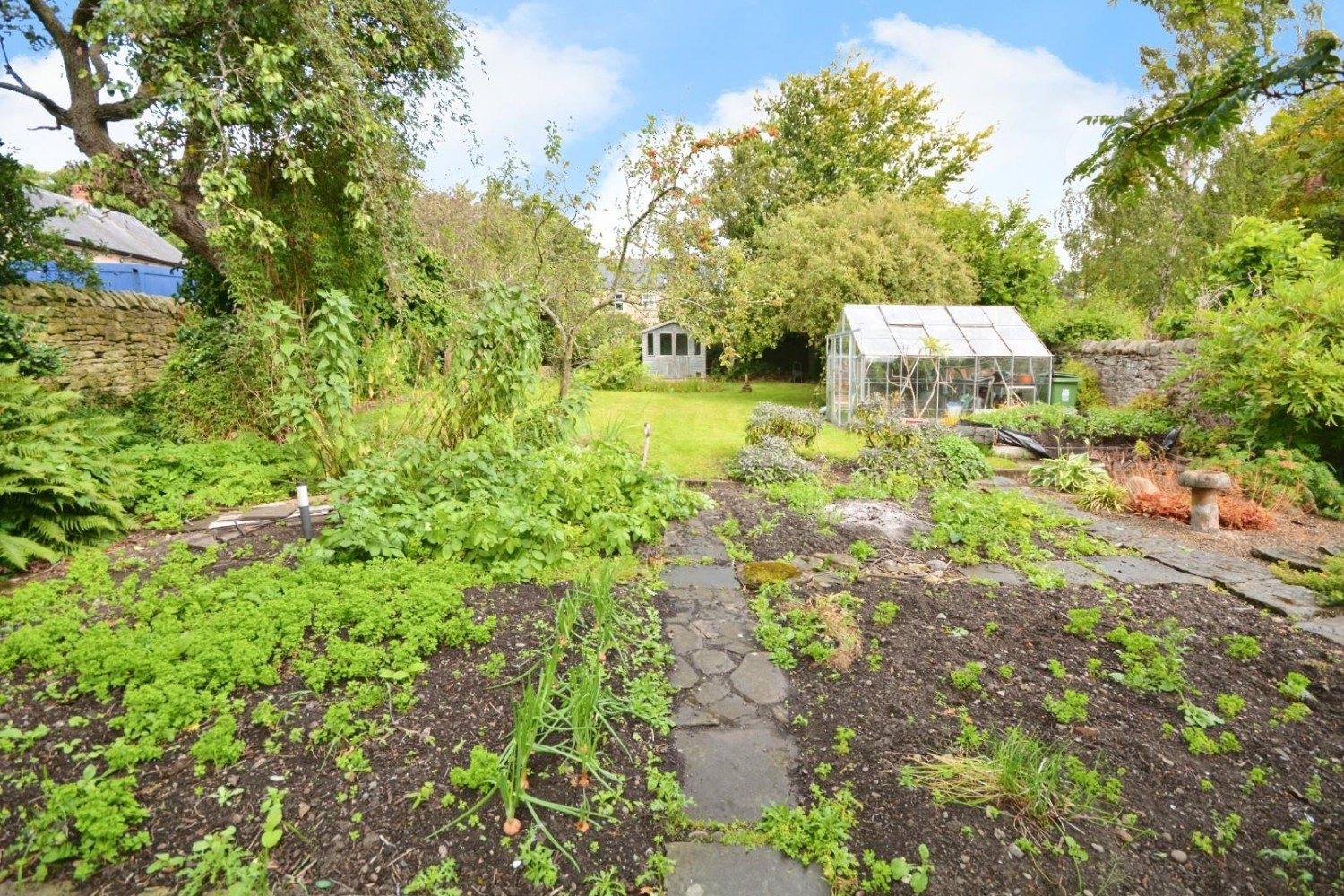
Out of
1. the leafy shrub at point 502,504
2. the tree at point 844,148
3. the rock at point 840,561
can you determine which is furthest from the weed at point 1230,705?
the tree at point 844,148

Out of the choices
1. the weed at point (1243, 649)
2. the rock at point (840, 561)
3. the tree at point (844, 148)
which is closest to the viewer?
the weed at point (1243, 649)

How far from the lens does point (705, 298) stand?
28.9 ft

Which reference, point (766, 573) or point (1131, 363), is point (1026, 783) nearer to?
point (766, 573)

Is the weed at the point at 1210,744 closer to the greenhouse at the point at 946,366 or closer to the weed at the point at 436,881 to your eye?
the weed at the point at 436,881

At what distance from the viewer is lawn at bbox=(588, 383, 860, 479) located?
8297mm

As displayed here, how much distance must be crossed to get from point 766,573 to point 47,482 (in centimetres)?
529

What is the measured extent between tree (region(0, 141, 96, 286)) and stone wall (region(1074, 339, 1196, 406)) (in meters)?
16.6

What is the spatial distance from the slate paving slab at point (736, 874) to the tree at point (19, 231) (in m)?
10.0

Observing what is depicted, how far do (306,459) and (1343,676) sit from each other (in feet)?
24.9

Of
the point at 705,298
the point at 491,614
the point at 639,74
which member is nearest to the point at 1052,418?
the point at 705,298

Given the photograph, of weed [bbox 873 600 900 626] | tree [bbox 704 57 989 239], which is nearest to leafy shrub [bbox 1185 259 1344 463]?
weed [bbox 873 600 900 626]

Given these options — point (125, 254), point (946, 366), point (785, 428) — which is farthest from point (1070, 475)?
point (125, 254)

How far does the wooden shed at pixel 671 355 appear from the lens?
83.2 ft

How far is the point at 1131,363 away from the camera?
11.7 metres
